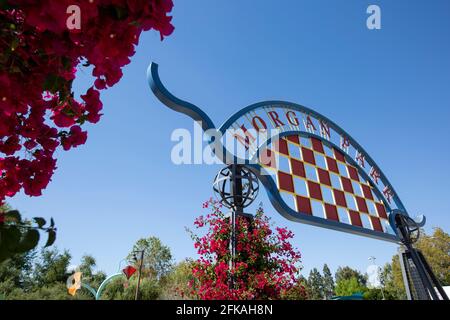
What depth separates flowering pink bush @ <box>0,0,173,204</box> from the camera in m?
1.05

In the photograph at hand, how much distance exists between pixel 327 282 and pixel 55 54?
309ft

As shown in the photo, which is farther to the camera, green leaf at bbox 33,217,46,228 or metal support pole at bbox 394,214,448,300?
metal support pole at bbox 394,214,448,300

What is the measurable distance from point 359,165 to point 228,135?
7.31 meters

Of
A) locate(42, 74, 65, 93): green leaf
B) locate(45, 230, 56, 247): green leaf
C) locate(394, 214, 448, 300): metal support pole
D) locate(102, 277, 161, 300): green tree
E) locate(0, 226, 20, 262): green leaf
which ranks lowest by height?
locate(0, 226, 20, 262): green leaf

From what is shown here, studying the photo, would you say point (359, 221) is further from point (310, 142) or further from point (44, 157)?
point (44, 157)

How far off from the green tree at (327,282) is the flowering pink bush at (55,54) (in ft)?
291

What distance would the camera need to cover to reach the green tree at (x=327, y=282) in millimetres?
80562

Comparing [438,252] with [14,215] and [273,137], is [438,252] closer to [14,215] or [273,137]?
[273,137]

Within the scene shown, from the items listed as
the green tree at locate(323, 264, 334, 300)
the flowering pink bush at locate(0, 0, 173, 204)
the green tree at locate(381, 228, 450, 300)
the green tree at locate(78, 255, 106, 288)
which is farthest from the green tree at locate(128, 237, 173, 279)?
the green tree at locate(323, 264, 334, 300)

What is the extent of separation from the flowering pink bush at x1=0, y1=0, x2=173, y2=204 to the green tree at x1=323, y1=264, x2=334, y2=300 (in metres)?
88.6

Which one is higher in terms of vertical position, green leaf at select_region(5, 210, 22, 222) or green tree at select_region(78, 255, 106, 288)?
green tree at select_region(78, 255, 106, 288)

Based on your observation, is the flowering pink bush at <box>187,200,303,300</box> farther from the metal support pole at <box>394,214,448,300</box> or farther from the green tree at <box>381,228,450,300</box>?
the green tree at <box>381,228,450,300</box>

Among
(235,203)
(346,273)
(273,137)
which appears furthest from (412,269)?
(346,273)

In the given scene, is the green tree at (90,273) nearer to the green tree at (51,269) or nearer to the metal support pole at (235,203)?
the green tree at (51,269)
